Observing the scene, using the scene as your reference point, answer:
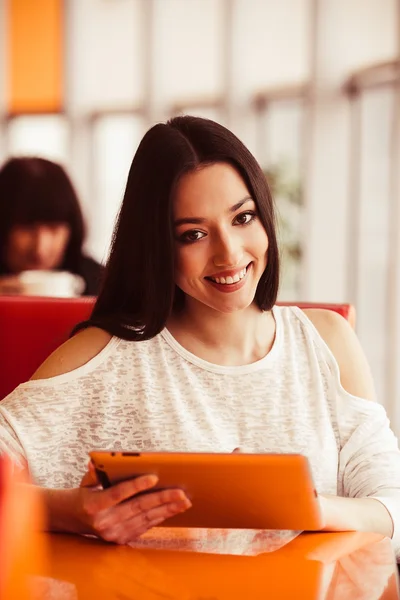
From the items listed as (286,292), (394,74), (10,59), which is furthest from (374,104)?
(10,59)

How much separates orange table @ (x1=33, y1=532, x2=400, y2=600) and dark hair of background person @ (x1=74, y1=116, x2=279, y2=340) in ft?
1.85

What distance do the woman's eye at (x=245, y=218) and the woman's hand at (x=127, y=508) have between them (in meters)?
0.57

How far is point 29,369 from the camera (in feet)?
6.64

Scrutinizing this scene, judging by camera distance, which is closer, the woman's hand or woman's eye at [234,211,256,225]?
the woman's hand

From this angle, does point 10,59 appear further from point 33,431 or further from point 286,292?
point 33,431

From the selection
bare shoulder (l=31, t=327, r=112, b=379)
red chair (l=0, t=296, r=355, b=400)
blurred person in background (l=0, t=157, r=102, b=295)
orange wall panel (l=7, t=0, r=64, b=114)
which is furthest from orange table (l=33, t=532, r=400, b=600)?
orange wall panel (l=7, t=0, r=64, b=114)

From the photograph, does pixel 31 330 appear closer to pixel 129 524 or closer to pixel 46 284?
pixel 129 524

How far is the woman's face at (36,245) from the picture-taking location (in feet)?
11.3

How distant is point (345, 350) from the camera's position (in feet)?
5.86

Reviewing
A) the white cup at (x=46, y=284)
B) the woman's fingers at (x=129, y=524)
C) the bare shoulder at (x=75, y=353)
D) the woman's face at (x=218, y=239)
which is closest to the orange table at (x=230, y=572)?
the woman's fingers at (x=129, y=524)

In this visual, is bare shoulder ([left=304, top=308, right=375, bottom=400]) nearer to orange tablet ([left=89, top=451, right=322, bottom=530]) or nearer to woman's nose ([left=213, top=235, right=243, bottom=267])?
woman's nose ([left=213, top=235, right=243, bottom=267])

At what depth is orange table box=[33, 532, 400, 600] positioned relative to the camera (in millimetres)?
1037

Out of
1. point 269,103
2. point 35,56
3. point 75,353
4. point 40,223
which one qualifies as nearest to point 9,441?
point 75,353

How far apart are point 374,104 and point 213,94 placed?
1.69m
